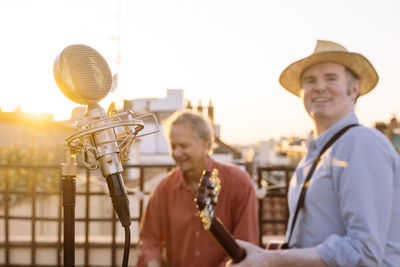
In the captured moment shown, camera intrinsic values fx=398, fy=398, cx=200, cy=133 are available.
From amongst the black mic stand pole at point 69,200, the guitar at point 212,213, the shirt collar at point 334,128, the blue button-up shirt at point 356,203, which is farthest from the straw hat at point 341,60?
the black mic stand pole at point 69,200

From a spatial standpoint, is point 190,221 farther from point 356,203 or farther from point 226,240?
Result: point 356,203

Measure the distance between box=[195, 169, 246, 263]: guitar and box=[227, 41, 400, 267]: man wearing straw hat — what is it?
4 cm

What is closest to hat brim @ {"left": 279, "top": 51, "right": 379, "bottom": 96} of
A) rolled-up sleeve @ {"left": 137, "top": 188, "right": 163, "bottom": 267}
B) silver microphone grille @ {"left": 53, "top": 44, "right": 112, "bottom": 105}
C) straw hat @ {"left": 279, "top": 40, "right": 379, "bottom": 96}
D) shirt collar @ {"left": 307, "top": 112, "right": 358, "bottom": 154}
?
straw hat @ {"left": 279, "top": 40, "right": 379, "bottom": 96}

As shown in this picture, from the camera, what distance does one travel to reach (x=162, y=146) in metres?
23.3

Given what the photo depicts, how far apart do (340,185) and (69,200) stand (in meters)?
0.87

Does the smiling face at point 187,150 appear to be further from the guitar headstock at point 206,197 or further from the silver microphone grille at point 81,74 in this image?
the silver microphone grille at point 81,74

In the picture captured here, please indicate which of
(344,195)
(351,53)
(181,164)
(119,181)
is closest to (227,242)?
(344,195)

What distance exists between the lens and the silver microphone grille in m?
0.92

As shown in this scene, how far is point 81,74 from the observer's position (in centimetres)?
94

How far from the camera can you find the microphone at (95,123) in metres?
0.89

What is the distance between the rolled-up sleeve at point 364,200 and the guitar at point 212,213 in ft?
1.09

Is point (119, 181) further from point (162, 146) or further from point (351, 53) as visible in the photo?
point (162, 146)

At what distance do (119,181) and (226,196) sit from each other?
4.95ft

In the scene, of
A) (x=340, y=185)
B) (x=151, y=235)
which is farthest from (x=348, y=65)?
(x=151, y=235)
